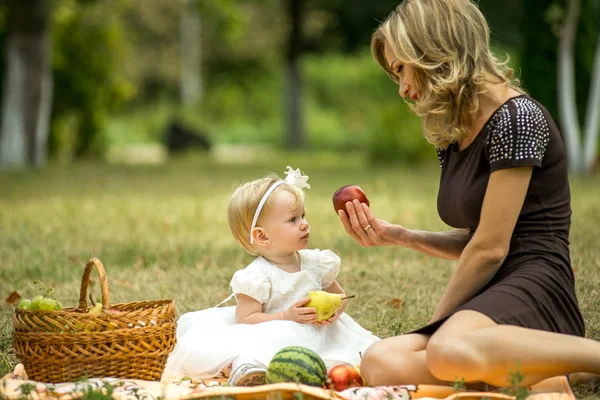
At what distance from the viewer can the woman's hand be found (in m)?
4.09

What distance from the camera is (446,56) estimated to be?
355cm

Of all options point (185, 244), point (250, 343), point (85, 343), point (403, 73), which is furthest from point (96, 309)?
point (185, 244)

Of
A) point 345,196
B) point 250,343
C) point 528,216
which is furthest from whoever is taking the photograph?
point 345,196

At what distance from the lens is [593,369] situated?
134 inches

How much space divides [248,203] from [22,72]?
13275mm

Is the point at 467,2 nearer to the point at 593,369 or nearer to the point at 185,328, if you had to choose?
the point at 593,369

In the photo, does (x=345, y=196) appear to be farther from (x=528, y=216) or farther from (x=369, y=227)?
(x=528, y=216)

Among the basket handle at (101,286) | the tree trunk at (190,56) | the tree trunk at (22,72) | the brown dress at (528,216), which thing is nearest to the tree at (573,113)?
the tree trunk at (22,72)

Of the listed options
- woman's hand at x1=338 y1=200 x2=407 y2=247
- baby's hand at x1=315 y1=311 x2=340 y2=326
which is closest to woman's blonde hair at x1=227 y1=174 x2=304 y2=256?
woman's hand at x1=338 y1=200 x2=407 y2=247

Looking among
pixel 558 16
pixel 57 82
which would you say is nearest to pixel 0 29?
pixel 57 82

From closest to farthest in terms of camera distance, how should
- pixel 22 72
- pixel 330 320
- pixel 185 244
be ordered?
pixel 330 320 < pixel 185 244 < pixel 22 72

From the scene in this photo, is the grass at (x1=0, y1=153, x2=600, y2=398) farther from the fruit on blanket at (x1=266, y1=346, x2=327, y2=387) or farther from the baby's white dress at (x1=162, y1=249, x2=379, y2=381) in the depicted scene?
the fruit on blanket at (x1=266, y1=346, x2=327, y2=387)

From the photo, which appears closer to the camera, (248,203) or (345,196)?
(345,196)

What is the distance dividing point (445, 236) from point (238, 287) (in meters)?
1.05
